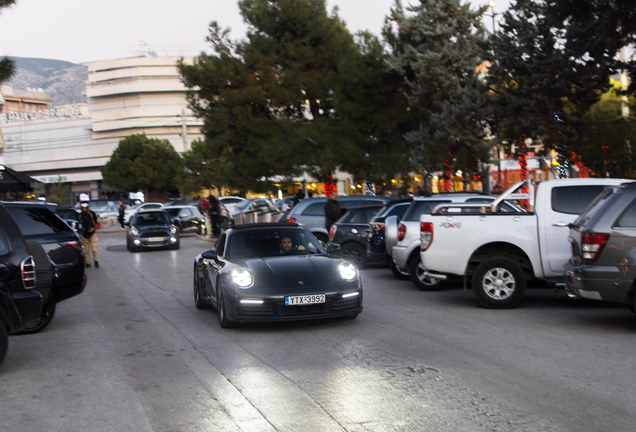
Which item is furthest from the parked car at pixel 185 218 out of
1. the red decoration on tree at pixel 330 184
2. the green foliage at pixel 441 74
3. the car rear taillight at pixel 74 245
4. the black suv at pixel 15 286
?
the black suv at pixel 15 286

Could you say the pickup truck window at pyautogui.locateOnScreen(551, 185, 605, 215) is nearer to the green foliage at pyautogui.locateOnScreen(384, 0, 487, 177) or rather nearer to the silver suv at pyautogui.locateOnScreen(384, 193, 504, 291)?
the silver suv at pyautogui.locateOnScreen(384, 193, 504, 291)

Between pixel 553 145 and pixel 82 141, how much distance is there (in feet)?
364

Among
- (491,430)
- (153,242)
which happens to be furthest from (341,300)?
(153,242)

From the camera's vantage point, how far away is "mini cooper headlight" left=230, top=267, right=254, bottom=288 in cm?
858

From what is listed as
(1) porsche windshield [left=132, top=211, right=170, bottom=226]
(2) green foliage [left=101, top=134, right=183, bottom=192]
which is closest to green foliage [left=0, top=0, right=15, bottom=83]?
(1) porsche windshield [left=132, top=211, right=170, bottom=226]

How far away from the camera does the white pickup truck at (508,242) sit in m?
10.1

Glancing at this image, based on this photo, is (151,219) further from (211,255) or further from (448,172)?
(211,255)

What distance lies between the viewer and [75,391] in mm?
6059

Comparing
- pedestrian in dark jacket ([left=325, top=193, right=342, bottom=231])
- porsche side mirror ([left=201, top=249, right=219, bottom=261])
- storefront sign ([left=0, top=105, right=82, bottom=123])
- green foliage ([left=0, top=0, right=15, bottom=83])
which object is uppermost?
storefront sign ([left=0, top=105, right=82, bottom=123])

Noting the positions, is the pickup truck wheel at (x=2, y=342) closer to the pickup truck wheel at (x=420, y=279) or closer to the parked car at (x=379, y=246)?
the pickup truck wheel at (x=420, y=279)

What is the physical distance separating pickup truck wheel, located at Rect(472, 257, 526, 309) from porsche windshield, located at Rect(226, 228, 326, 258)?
2349 mm

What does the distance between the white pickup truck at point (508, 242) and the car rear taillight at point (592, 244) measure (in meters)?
1.81

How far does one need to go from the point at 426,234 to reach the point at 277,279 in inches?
122

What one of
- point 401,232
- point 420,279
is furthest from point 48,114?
point 420,279
